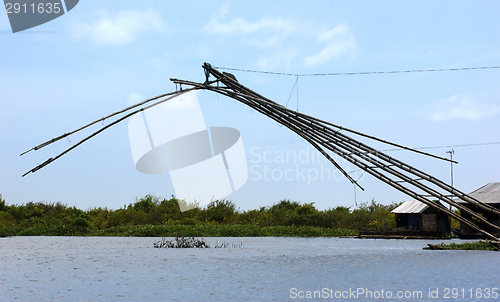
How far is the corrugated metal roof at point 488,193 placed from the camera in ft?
103

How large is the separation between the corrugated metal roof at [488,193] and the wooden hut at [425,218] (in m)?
4.65

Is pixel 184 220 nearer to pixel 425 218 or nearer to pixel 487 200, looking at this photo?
pixel 425 218

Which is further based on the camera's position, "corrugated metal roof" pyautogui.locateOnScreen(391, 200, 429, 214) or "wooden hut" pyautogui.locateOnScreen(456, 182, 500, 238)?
"corrugated metal roof" pyautogui.locateOnScreen(391, 200, 429, 214)

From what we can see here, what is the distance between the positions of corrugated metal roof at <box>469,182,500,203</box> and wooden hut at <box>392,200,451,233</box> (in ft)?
15.3

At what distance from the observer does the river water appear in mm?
11836

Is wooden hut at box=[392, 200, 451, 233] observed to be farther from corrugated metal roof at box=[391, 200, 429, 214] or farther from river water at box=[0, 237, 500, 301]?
river water at box=[0, 237, 500, 301]

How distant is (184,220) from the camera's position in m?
41.8

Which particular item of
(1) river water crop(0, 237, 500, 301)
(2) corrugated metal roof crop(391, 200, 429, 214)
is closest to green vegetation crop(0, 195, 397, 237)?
(2) corrugated metal roof crop(391, 200, 429, 214)

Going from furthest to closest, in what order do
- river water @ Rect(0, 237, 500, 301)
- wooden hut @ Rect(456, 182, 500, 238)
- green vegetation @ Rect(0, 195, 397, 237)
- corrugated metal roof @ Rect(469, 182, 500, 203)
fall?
green vegetation @ Rect(0, 195, 397, 237), corrugated metal roof @ Rect(469, 182, 500, 203), wooden hut @ Rect(456, 182, 500, 238), river water @ Rect(0, 237, 500, 301)

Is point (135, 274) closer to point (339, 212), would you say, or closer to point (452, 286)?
point (452, 286)

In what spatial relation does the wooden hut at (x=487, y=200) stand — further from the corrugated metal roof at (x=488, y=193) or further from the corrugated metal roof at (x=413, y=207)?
the corrugated metal roof at (x=413, y=207)

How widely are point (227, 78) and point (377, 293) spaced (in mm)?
10832

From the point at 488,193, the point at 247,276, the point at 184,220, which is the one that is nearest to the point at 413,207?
the point at 488,193

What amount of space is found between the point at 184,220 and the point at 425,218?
2044cm
